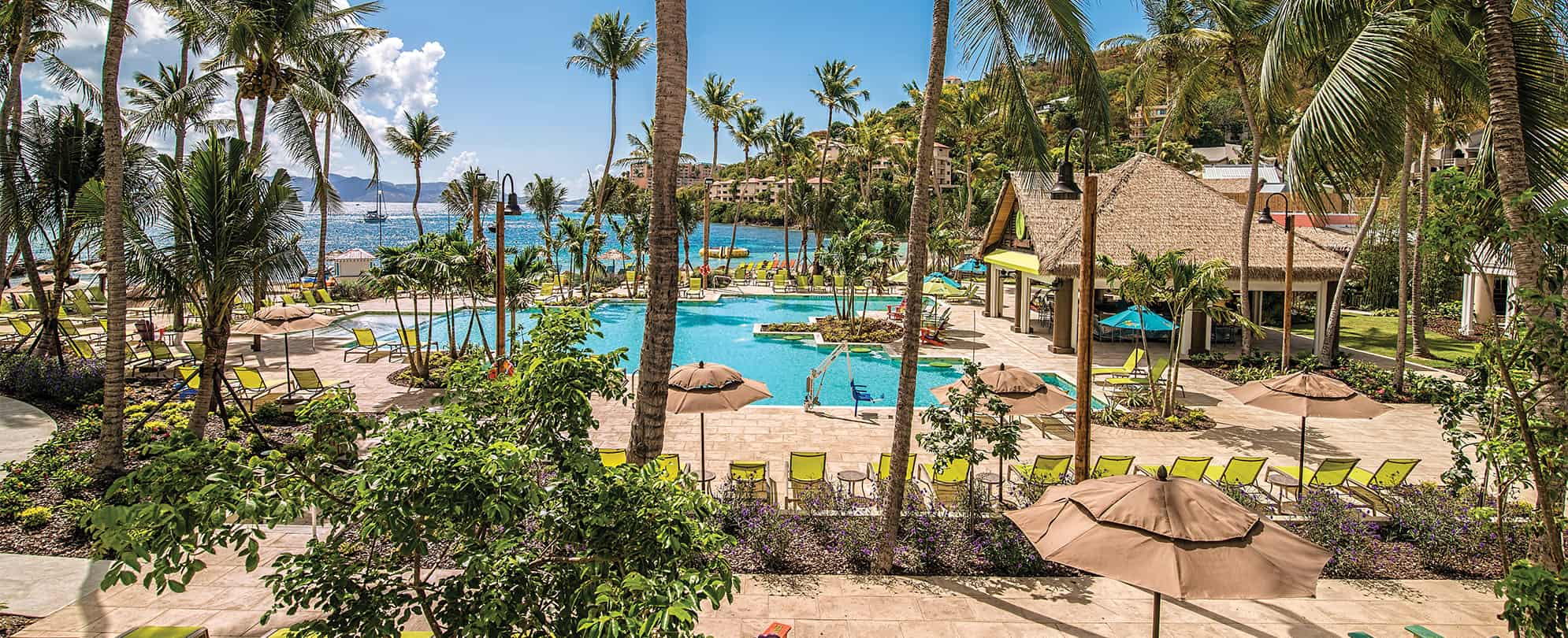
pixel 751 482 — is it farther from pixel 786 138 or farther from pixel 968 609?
pixel 786 138

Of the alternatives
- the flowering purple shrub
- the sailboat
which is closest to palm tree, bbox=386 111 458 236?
the sailboat

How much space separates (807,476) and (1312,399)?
7.24 m

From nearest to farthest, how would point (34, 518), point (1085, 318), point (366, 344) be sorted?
point (1085, 318), point (34, 518), point (366, 344)

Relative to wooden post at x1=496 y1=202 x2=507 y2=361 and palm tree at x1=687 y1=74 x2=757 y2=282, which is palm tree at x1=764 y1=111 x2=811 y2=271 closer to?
palm tree at x1=687 y1=74 x2=757 y2=282

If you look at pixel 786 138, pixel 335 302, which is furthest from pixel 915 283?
pixel 786 138

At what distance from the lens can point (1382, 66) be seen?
6.87m

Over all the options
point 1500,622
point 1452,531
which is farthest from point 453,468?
point 1452,531

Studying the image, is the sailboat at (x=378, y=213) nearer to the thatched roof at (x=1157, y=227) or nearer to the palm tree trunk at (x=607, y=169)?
the palm tree trunk at (x=607, y=169)

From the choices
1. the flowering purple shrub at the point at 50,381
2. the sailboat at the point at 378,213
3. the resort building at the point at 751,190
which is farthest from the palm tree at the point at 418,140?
the resort building at the point at 751,190

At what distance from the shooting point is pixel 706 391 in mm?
11070

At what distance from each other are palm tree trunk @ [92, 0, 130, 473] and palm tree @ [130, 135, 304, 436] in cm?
86

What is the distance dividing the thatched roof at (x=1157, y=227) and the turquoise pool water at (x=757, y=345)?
5364 mm

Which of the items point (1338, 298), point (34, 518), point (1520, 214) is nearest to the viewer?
point (1520, 214)

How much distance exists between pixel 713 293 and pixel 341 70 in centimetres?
1734
